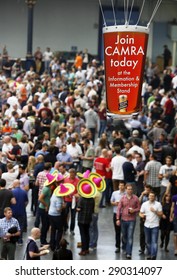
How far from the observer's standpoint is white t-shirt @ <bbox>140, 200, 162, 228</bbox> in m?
20.9

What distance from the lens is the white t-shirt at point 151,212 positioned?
20.9m

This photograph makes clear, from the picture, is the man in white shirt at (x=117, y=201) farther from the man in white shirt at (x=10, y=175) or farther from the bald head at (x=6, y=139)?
the bald head at (x=6, y=139)

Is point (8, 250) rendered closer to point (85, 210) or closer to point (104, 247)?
point (85, 210)

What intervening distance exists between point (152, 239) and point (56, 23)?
34677 mm

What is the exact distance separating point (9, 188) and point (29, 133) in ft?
23.4

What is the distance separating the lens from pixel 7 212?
19.3 meters

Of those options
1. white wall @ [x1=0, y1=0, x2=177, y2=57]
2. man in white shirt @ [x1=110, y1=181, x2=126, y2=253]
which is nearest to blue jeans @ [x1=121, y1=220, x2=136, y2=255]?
man in white shirt @ [x1=110, y1=181, x2=126, y2=253]

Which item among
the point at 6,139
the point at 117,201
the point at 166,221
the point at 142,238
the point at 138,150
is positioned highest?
the point at 6,139

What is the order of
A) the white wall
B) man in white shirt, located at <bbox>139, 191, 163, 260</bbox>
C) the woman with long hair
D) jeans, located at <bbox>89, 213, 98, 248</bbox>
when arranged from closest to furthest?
man in white shirt, located at <bbox>139, 191, 163, 260</bbox> < jeans, located at <bbox>89, 213, 98, 248</bbox> < the woman with long hair < the white wall

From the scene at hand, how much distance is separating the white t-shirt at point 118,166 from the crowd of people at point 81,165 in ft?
0.07

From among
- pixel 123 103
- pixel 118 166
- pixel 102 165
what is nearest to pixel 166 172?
pixel 118 166

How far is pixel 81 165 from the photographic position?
2700cm

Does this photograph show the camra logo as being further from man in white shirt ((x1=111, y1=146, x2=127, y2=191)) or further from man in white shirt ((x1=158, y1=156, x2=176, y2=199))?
man in white shirt ((x1=111, y1=146, x2=127, y2=191))
